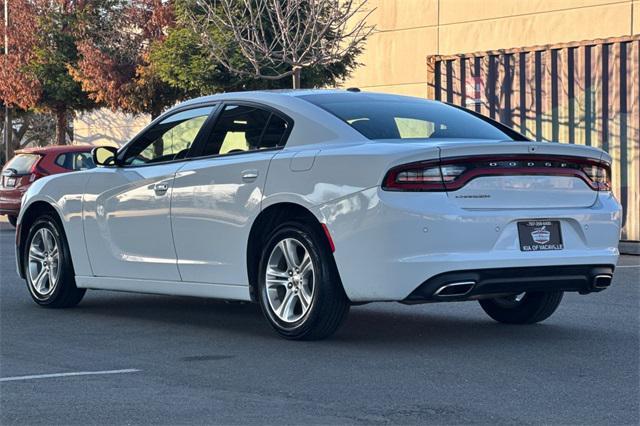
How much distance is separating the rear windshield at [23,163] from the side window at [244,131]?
47.9 feet

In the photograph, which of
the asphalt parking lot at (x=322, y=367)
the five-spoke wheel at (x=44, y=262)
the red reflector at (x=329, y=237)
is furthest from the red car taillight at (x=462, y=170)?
the five-spoke wheel at (x=44, y=262)

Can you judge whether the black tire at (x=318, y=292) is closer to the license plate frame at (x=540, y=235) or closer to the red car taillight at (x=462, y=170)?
the red car taillight at (x=462, y=170)

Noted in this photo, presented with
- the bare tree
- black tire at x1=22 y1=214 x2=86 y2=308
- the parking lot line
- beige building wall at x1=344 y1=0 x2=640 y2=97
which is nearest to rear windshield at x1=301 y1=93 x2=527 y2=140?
the parking lot line

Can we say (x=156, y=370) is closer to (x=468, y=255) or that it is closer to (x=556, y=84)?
(x=468, y=255)

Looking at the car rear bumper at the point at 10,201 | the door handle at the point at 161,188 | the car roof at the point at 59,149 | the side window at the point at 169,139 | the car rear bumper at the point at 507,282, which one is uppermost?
the side window at the point at 169,139

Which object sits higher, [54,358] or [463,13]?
[463,13]

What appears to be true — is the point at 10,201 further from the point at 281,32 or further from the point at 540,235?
the point at 540,235

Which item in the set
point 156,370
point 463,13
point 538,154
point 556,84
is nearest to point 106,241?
point 156,370

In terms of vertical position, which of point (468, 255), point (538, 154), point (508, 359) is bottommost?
point (508, 359)

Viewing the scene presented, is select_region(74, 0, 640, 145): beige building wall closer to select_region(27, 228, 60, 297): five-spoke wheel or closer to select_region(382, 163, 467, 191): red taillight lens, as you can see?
select_region(27, 228, 60, 297): five-spoke wheel

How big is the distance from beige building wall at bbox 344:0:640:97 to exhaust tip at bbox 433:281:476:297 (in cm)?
1516

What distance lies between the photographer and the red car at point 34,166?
23.0 metres

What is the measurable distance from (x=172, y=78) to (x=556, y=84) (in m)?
11.3

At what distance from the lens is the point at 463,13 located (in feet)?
82.6
